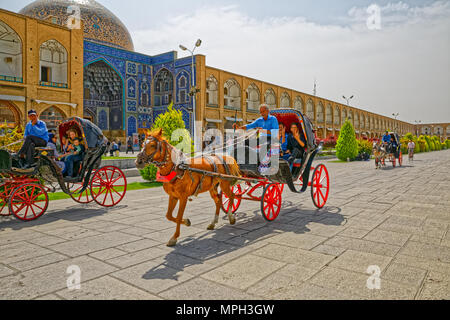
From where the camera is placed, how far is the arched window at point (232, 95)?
3888 centimetres

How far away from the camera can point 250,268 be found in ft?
11.3

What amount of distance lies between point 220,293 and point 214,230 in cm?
221

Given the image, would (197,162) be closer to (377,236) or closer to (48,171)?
(377,236)

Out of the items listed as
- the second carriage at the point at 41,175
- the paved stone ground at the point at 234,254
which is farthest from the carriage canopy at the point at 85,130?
the paved stone ground at the point at 234,254

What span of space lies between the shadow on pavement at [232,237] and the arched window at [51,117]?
22617mm

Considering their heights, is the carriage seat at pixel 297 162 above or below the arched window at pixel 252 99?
A: below

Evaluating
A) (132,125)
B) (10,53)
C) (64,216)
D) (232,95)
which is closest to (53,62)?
(10,53)

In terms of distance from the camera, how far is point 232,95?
3978 centimetres

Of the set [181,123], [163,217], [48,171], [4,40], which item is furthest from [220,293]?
[4,40]

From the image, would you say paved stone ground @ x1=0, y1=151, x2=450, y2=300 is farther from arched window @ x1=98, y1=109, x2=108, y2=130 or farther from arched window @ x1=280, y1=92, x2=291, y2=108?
arched window @ x1=280, y1=92, x2=291, y2=108

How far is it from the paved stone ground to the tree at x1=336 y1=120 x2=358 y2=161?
56.5 ft

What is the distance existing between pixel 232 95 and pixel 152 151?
36681mm
